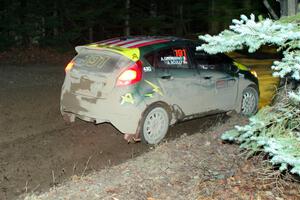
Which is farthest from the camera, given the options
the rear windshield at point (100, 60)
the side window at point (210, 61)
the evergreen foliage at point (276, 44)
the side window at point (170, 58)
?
the side window at point (210, 61)

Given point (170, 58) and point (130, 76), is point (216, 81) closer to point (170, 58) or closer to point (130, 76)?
point (170, 58)

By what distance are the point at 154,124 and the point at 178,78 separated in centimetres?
97

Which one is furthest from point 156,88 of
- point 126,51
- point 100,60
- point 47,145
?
point 47,145

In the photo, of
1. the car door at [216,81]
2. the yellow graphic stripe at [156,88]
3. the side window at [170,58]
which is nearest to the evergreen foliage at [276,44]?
the yellow graphic stripe at [156,88]

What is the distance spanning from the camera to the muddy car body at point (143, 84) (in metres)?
7.23

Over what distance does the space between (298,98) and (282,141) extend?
0.37 metres

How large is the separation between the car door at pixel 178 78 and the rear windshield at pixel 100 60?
70cm

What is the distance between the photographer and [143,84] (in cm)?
736

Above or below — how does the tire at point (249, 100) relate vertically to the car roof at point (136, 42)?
below

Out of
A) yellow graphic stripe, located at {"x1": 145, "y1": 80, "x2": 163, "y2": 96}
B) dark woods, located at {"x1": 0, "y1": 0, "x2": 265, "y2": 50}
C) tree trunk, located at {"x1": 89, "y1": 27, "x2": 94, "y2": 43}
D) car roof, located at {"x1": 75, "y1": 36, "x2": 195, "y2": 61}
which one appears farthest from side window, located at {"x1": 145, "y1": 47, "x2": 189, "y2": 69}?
tree trunk, located at {"x1": 89, "y1": 27, "x2": 94, "y2": 43}

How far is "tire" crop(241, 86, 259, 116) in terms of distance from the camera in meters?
9.56

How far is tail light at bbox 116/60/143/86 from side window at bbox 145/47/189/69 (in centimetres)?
38

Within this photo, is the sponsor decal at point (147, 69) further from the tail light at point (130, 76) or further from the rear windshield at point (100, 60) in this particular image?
the rear windshield at point (100, 60)

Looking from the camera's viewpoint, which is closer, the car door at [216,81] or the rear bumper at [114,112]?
the rear bumper at [114,112]
